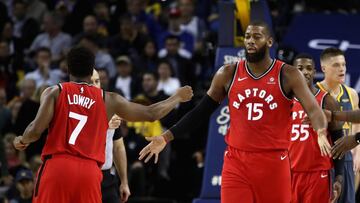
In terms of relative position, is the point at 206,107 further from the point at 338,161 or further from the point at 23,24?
the point at 23,24

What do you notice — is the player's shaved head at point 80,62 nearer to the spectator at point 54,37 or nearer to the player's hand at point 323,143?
the player's hand at point 323,143

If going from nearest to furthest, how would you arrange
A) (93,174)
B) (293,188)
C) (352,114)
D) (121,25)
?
(93,174) < (352,114) < (293,188) < (121,25)

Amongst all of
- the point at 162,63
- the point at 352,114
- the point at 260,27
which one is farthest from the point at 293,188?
the point at 162,63

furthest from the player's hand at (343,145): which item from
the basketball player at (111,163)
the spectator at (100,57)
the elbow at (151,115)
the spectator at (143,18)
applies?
the spectator at (143,18)

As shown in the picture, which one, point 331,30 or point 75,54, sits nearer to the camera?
point 75,54

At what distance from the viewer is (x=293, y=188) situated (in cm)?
978

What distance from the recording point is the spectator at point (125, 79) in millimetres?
15720

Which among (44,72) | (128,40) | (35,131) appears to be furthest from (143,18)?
(35,131)

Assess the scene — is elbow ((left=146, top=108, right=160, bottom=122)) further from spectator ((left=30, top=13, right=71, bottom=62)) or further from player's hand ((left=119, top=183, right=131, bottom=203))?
spectator ((left=30, top=13, right=71, bottom=62))

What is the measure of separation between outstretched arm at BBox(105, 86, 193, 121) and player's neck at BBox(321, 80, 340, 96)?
2.38m

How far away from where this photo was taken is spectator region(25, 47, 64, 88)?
16438mm

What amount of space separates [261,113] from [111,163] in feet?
5.82

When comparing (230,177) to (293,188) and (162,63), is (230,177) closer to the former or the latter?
(293,188)

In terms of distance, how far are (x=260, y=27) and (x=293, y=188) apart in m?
1.92
